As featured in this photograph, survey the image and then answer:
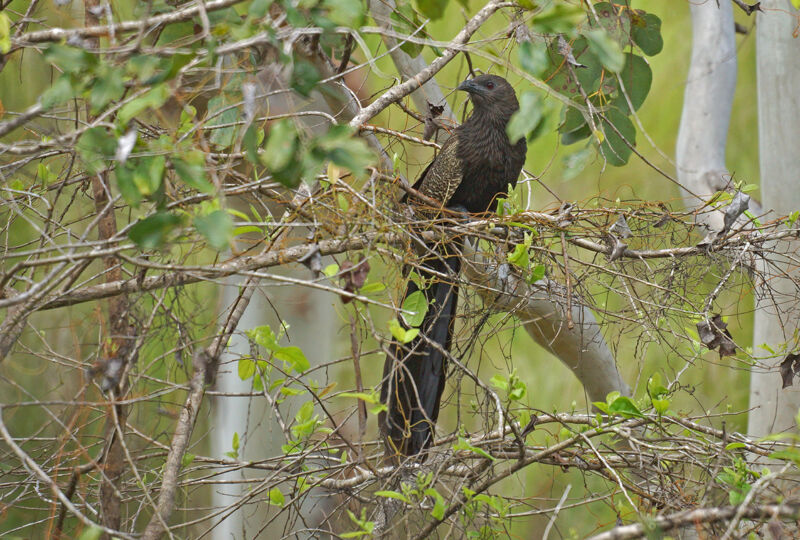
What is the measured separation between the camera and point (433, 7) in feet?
3.64

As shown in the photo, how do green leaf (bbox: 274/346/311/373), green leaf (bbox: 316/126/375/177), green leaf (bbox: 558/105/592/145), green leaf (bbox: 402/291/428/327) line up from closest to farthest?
green leaf (bbox: 316/126/375/177) → green leaf (bbox: 274/346/311/373) → green leaf (bbox: 402/291/428/327) → green leaf (bbox: 558/105/592/145)

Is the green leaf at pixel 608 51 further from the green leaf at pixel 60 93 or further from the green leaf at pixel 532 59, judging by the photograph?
the green leaf at pixel 60 93

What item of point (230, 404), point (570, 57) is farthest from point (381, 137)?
point (230, 404)

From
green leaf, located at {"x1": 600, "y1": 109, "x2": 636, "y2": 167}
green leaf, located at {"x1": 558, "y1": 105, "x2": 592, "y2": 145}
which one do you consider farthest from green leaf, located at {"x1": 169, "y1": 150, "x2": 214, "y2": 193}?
green leaf, located at {"x1": 600, "y1": 109, "x2": 636, "y2": 167}

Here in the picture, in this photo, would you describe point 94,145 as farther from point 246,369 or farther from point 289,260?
point 246,369

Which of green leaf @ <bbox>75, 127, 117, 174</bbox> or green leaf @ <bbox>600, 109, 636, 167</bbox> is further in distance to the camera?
green leaf @ <bbox>600, 109, 636, 167</bbox>

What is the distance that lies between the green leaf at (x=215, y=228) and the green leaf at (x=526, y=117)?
399mm

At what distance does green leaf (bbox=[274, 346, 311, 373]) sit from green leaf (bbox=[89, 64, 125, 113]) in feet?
1.87

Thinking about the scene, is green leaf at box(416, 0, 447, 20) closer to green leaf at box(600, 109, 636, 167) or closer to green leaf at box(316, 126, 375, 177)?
green leaf at box(316, 126, 375, 177)

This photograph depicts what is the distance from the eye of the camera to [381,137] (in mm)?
2289

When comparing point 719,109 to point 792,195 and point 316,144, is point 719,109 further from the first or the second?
point 316,144

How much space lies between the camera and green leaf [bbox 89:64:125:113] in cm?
97

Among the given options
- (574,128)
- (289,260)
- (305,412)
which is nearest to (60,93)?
(289,260)

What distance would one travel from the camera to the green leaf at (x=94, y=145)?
0.99 metres
